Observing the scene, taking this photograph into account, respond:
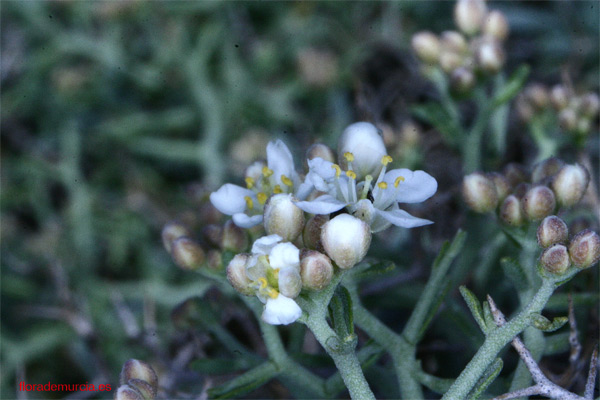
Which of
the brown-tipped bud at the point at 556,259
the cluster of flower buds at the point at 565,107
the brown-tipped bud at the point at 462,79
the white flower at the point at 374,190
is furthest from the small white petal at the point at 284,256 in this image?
the cluster of flower buds at the point at 565,107

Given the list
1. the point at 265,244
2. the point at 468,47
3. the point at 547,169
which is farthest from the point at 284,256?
the point at 468,47

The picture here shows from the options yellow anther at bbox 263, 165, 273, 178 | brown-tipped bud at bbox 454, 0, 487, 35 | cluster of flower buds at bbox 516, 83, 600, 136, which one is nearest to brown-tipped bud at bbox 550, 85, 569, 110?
cluster of flower buds at bbox 516, 83, 600, 136

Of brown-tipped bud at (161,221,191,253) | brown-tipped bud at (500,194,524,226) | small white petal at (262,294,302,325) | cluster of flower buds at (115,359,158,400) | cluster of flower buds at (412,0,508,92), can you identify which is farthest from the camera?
cluster of flower buds at (412,0,508,92)

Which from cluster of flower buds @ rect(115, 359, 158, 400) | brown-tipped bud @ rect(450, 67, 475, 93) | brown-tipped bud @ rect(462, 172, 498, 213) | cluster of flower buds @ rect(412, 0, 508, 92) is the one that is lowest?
cluster of flower buds @ rect(115, 359, 158, 400)

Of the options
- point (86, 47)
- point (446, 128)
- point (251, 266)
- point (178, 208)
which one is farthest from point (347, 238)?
point (86, 47)

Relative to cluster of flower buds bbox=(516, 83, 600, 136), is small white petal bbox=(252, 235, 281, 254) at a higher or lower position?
lower

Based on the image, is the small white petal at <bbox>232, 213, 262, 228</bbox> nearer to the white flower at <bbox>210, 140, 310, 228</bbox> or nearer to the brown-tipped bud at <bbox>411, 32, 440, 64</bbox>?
the white flower at <bbox>210, 140, 310, 228</bbox>

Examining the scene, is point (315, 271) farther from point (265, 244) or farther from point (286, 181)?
point (286, 181)
